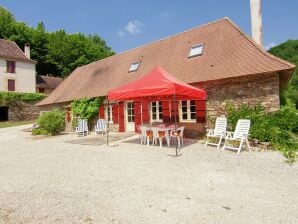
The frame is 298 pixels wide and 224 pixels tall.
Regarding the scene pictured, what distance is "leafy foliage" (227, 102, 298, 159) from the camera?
7680 millimetres

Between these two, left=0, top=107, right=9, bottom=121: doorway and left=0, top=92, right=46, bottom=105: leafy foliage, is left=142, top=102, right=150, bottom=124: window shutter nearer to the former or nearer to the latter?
left=0, top=92, right=46, bottom=105: leafy foliage

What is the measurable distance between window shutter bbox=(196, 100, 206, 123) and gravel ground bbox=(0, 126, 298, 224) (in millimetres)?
3363

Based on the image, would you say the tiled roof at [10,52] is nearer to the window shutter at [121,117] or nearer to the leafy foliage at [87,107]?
the leafy foliage at [87,107]

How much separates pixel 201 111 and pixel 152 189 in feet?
22.2

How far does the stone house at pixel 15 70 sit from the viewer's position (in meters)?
29.0

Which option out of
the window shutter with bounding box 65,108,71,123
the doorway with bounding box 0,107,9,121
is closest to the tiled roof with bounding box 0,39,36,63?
the doorway with bounding box 0,107,9,121

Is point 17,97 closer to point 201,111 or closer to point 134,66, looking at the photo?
point 134,66

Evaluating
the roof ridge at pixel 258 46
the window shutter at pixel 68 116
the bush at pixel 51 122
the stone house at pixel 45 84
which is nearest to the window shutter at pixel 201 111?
the roof ridge at pixel 258 46

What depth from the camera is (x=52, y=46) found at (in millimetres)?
39781

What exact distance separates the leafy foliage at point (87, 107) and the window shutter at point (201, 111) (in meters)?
6.63

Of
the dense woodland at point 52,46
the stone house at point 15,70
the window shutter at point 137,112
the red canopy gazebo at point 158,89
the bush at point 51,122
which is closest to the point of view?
the red canopy gazebo at point 158,89

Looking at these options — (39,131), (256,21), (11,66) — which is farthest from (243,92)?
(11,66)

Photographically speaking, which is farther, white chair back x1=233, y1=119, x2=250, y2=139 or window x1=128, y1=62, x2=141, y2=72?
window x1=128, y1=62, x2=141, y2=72

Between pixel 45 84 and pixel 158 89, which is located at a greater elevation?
pixel 45 84
